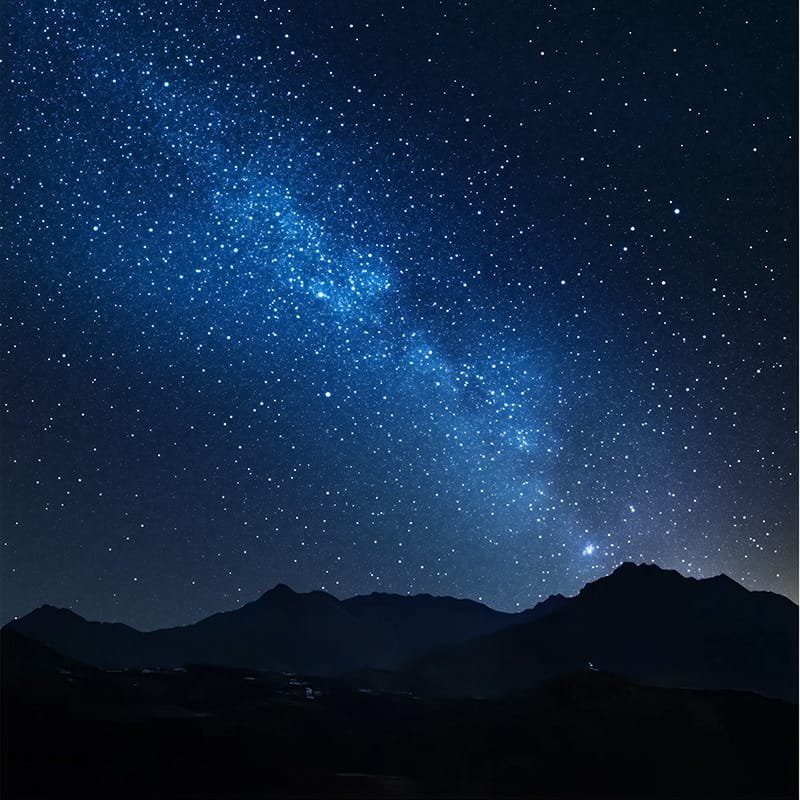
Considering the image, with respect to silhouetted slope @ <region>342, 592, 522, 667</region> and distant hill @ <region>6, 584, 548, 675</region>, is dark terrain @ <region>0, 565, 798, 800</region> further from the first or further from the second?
silhouetted slope @ <region>342, 592, 522, 667</region>

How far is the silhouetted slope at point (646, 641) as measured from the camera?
4075 cm

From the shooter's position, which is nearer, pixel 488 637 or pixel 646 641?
pixel 646 641

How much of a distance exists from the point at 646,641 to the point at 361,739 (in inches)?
1379

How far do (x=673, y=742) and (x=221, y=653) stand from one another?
36853mm

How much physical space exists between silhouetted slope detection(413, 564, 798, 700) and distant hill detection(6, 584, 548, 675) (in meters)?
2.96

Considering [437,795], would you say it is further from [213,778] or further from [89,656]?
[89,656]

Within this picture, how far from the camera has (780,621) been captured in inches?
1838

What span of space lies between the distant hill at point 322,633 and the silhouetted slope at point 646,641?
2.96 metres

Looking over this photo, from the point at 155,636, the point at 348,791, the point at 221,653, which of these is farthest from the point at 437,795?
the point at 155,636

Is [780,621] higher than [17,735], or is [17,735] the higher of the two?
[780,621]

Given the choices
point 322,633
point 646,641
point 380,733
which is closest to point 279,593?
point 322,633

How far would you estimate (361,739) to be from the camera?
20.3m

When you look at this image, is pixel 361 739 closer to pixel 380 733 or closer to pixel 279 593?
pixel 380 733

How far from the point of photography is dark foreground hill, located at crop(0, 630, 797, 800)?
14969 millimetres
